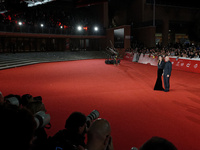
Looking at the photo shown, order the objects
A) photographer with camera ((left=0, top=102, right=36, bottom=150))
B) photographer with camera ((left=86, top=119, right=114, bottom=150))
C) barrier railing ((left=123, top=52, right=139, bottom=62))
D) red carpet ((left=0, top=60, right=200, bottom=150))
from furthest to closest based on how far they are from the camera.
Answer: barrier railing ((left=123, top=52, right=139, bottom=62))
red carpet ((left=0, top=60, right=200, bottom=150))
photographer with camera ((left=86, top=119, right=114, bottom=150))
photographer with camera ((left=0, top=102, right=36, bottom=150))

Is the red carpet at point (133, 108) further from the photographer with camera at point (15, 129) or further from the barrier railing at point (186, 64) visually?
the barrier railing at point (186, 64)

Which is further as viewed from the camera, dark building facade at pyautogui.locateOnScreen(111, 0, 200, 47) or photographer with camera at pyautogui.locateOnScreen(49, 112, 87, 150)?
dark building facade at pyautogui.locateOnScreen(111, 0, 200, 47)

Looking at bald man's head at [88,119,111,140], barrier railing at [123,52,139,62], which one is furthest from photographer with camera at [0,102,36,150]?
barrier railing at [123,52,139,62]

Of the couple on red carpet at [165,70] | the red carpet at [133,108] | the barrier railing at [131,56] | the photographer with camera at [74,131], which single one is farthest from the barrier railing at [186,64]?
the photographer with camera at [74,131]

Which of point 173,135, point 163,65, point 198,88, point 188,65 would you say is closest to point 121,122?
point 173,135

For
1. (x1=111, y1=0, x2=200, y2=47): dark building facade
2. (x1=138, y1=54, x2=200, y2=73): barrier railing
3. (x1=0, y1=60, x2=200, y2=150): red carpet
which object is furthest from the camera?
(x1=111, y1=0, x2=200, y2=47): dark building facade

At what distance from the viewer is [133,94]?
27.6ft

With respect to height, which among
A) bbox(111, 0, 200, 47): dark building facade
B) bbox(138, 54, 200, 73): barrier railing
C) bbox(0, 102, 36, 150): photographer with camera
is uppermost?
bbox(111, 0, 200, 47): dark building facade

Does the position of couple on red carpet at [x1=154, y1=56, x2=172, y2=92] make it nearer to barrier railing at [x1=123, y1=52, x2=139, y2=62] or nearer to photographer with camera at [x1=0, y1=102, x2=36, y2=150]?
photographer with camera at [x1=0, y1=102, x2=36, y2=150]

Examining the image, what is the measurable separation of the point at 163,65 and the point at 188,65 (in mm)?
8079

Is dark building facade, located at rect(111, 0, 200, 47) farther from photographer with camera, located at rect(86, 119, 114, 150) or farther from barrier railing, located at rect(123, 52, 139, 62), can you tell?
photographer with camera, located at rect(86, 119, 114, 150)

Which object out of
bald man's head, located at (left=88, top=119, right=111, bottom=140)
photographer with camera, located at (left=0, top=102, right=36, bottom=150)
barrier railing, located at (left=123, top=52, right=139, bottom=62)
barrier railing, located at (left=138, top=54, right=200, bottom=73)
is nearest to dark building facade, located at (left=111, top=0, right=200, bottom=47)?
barrier railing, located at (left=123, top=52, right=139, bottom=62)

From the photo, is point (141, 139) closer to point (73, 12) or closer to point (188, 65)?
point (188, 65)

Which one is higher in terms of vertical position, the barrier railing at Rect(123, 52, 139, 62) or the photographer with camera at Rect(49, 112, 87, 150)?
the barrier railing at Rect(123, 52, 139, 62)
